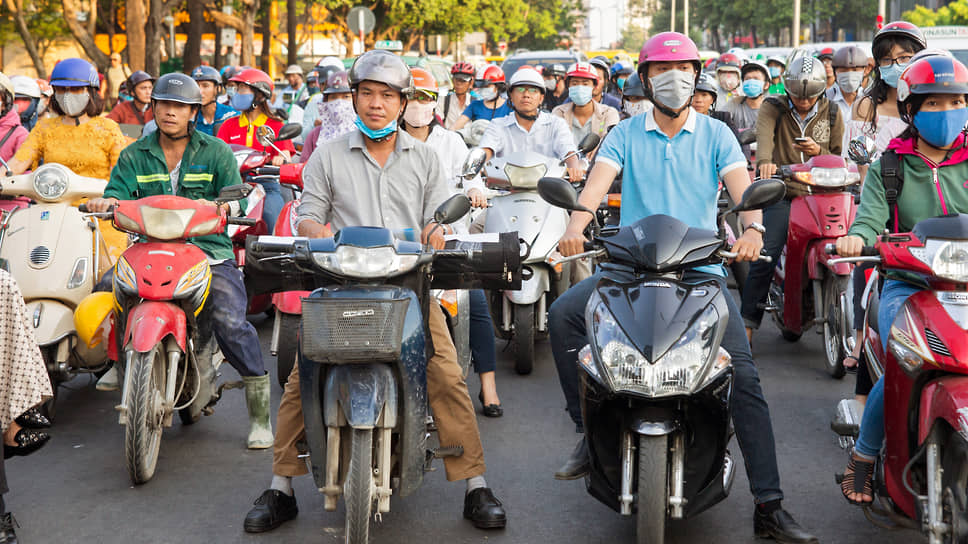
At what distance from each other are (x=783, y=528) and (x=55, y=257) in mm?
4153

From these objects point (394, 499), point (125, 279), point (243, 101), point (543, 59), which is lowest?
point (394, 499)

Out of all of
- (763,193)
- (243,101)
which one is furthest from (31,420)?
(243,101)

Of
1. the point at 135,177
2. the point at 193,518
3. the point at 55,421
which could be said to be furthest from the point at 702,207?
the point at 55,421

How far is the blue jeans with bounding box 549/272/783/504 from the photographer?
4398 millimetres

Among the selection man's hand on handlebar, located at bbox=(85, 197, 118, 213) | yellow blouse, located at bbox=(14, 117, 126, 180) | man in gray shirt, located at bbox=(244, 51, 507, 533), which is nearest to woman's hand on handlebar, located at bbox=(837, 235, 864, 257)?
man in gray shirt, located at bbox=(244, 51, 507, 533)

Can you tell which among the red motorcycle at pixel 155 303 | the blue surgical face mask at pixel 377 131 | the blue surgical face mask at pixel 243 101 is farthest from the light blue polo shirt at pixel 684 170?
the blue surgical face mask at pixel 243 101

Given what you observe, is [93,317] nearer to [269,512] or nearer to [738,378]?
[269,512]

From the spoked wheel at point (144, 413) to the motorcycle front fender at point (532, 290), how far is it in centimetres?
260

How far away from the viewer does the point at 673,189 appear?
15.6ft

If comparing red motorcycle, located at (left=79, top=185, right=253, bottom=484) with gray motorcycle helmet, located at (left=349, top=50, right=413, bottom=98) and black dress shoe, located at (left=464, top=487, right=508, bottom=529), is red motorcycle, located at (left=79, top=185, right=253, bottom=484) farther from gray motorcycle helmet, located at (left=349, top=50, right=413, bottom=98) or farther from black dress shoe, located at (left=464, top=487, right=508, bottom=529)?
black dress shoe, located at (left=464, top=487, right=508, bottom=529)

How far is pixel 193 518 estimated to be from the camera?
16.5ft

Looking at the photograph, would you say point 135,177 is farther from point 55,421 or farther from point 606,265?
point 606,265

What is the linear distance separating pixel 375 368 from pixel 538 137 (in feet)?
16.6

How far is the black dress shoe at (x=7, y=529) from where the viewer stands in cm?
454
